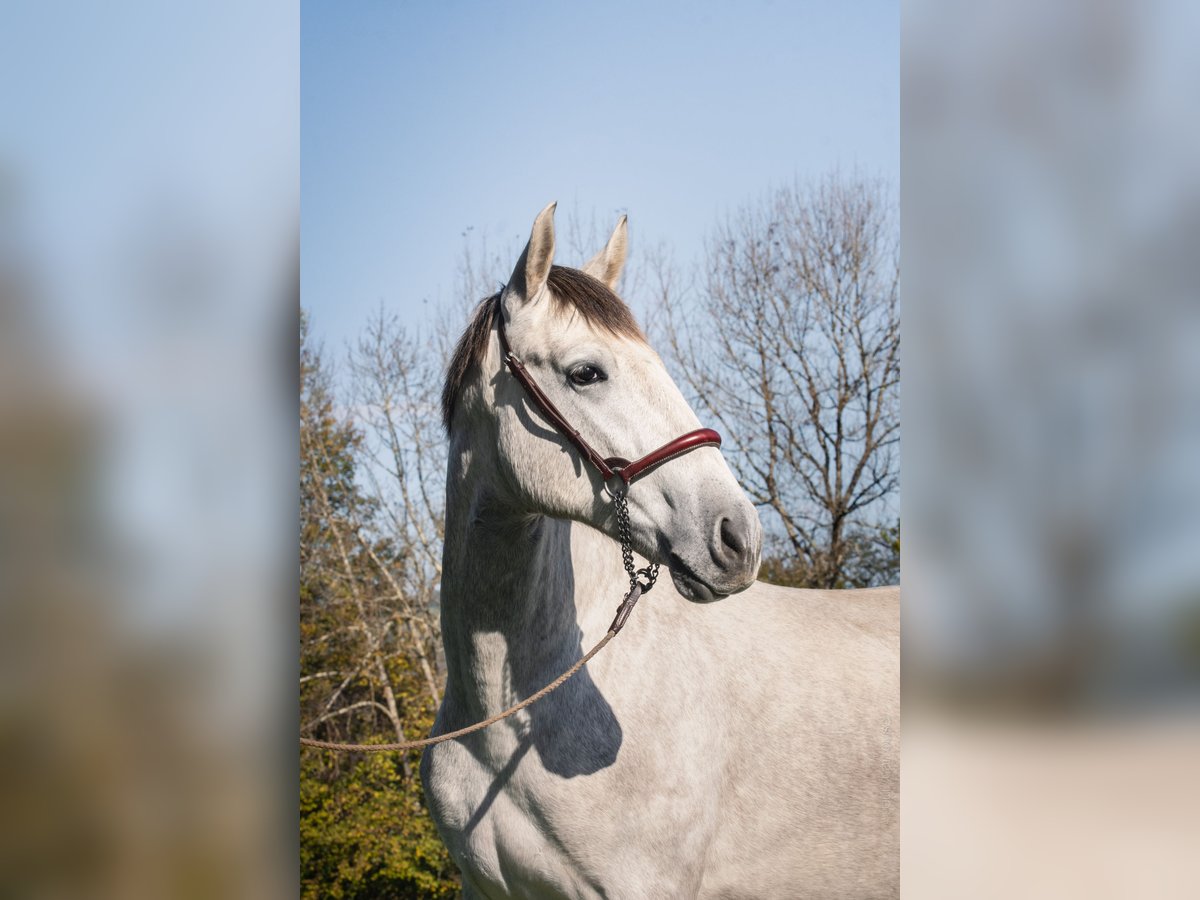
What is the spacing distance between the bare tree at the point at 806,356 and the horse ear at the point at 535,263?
7.46 feet

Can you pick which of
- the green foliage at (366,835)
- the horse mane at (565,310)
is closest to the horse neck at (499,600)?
the horse mane at (565,310)

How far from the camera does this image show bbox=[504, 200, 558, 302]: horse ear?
173cm

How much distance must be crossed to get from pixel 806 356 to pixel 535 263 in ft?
8.23

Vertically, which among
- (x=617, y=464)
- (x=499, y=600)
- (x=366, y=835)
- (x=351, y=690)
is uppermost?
(x=617, y=464)

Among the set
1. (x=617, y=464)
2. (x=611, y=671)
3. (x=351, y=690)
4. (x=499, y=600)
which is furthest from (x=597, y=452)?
(x=351, y=690)

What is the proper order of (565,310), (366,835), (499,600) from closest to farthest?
(565,310)
(499,600)
(366,835)

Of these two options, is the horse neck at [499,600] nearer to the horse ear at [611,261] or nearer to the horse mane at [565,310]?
the horse mane at [565,310]

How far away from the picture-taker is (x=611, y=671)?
2033 mm

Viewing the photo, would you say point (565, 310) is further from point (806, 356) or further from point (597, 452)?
point (806, 356)

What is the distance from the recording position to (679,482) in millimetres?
1638

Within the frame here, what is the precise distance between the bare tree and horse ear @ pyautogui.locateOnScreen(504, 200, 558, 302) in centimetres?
227
